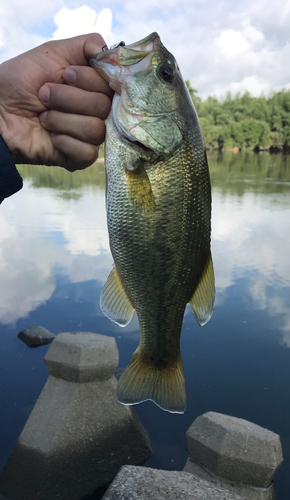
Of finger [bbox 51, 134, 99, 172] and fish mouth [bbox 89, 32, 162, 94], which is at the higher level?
fish mouth [bbox 89, 32, 162, 94]

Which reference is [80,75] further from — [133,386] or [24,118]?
[133,386]

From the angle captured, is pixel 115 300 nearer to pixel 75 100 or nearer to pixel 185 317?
pixel 75 100

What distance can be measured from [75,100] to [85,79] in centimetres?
12

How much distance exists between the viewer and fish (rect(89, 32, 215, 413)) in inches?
78.6

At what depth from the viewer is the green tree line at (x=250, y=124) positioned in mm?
83750

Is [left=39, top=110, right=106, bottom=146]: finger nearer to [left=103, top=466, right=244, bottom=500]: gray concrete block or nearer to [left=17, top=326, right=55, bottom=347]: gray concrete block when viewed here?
[left=103, top=466, right=244, bottom=500]: gray concrete block

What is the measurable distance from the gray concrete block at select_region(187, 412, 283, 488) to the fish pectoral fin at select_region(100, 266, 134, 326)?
7.37 feet

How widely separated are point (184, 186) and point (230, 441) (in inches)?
110

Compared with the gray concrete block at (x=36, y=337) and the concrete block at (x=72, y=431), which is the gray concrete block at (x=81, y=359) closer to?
the concrete block at (x=72, y=431)

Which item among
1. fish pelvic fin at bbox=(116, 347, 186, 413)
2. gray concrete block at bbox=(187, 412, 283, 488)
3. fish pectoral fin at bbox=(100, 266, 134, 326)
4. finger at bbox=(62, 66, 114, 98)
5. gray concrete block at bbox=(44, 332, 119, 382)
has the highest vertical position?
finger at bbox=(62, 66, 114, 98)

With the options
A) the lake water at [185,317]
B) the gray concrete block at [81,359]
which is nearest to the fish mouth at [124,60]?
the gray concrete block at [81,359]

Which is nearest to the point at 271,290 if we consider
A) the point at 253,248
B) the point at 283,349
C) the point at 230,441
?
the point at 283,349

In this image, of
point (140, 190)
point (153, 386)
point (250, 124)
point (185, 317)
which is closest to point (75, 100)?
point (140, 190)

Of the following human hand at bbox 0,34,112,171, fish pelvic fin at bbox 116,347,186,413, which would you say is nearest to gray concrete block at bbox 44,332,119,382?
fish pelvic fin at bbox 116,347,186,413
